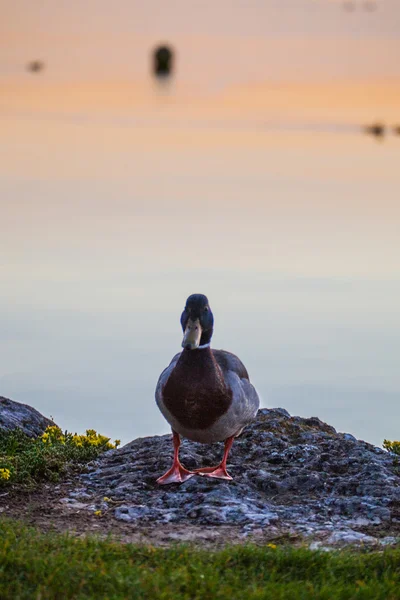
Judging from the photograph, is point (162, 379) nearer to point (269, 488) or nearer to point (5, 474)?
point (269, 488)

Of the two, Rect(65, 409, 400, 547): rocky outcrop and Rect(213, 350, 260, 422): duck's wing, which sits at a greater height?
Rect(213, 350, 260, 422): duck's wing

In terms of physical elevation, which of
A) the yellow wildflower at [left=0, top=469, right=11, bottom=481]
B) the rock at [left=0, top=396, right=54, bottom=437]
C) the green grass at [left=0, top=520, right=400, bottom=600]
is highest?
the rock at [left=0, top=396, right=54, bottom=437]

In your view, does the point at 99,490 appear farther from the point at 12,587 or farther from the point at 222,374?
the point at 12,587

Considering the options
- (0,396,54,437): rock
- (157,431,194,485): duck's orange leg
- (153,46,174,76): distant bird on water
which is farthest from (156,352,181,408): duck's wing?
(153,46,174,76): distant bird on water

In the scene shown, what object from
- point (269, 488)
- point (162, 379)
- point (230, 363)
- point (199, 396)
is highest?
point (230, 363)

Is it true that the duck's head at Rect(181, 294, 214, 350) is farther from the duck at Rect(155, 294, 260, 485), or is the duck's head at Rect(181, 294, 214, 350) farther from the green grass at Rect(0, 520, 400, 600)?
the green grass at Rect(0, 520, 400, 600)

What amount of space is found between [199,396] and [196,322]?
0.60 meters

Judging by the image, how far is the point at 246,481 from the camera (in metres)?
7.36

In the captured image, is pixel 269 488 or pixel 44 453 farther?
pixel 44 453

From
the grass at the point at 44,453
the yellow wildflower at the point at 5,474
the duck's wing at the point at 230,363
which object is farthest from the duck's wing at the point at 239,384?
the yellow wildflower at the point at 5,474

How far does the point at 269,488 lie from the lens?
→ 7.27 meters

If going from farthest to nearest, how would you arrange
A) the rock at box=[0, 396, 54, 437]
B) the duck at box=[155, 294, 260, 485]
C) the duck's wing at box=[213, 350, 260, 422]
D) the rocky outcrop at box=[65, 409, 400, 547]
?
the rock at box=[0, 396, 54, 437] → the duck's wing at box=[213, 350, 260, 422] → the duck at box=[155, 294, 260, 485] → the rocky outcrop at box=[65, 409, 400, 547]

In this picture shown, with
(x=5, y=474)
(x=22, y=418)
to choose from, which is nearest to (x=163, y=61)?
(x=5, y=474)

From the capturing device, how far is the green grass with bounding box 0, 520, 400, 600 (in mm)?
4723
